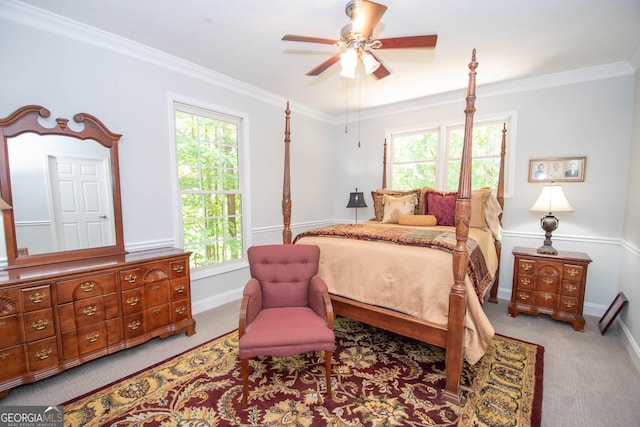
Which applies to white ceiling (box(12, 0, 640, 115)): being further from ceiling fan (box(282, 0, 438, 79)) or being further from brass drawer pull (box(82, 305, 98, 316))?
brass drawer pull (box(82, 305, 98, 316))

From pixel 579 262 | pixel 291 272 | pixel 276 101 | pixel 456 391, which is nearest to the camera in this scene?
pixel 456 391

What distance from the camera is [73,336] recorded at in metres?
2.01

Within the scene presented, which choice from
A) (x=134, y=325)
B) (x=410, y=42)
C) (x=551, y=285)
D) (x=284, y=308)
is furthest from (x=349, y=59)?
(x=551, y=285)

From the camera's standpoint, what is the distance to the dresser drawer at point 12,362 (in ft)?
5.75

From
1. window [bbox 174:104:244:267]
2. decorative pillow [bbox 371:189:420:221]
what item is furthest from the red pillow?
window [bbox 174:104:244:267]

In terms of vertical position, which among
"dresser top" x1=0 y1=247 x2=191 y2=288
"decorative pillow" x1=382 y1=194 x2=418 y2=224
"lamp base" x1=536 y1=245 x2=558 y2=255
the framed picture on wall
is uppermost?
the framed picture on wall

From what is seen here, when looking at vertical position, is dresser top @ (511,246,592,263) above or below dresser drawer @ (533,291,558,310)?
above

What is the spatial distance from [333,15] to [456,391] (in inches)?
111

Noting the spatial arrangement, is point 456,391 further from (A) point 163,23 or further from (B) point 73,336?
(A) point 163,23

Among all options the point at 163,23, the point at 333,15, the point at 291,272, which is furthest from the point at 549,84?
the point at 163,23

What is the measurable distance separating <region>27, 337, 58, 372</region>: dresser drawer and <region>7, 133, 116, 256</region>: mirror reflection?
69 centimetres

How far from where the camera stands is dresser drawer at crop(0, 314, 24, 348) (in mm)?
1744

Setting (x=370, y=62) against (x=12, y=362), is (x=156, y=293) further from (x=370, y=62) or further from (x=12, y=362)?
(x=370, y=62)

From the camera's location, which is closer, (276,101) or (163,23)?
(163,23)
